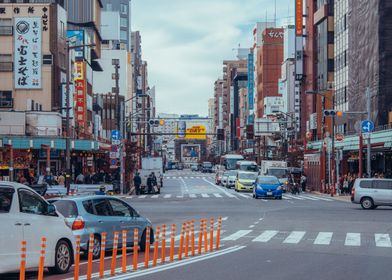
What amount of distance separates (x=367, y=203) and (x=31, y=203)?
102ft

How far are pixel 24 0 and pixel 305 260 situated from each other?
69.2m

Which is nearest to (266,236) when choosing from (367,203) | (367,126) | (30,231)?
(30,231)

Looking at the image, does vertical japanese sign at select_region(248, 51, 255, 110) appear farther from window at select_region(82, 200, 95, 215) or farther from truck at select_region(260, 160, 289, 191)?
window at select_region(82, 200, 95, 215)

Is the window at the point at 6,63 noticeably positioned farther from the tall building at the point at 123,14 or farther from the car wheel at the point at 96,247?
the tall building at the point at 123,14

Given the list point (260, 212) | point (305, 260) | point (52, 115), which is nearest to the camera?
point (305, 260)

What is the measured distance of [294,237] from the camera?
26.1m

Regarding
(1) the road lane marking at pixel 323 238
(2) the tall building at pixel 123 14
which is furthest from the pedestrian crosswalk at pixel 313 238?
(2) the tall building at pixel 123 14

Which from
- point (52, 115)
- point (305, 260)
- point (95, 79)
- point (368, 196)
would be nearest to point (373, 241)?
point (305, 260)

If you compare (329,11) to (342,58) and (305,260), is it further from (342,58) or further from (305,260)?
(305,260)

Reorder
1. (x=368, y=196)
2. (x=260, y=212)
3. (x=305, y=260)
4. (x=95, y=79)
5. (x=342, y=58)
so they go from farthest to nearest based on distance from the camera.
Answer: (x=95, y=79) → (x=342, y=58) → (x=368, y=196) → (x=260, y=212) → (x=305, y=260)

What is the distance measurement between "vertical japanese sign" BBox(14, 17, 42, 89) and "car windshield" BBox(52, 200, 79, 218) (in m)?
59.1

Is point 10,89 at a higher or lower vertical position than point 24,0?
lower

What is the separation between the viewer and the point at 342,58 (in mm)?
88875

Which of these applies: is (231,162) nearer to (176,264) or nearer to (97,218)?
(97,218)
